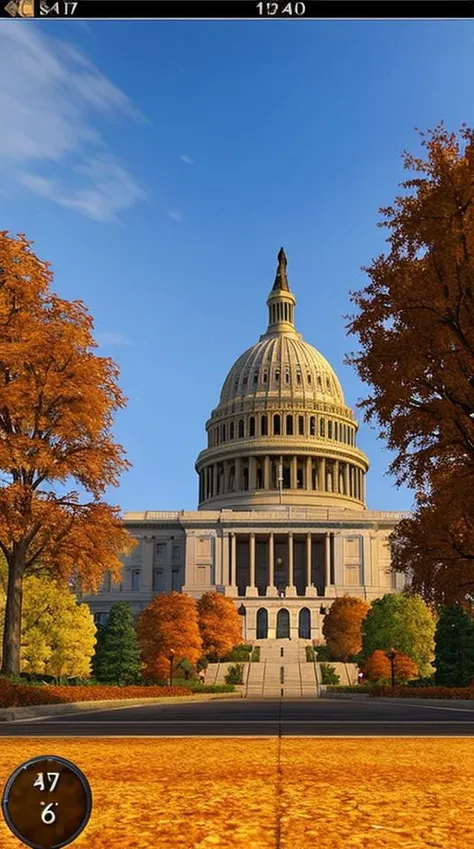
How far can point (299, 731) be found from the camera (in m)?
17.3

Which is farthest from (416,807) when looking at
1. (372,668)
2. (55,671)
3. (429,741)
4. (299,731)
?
(372,668)

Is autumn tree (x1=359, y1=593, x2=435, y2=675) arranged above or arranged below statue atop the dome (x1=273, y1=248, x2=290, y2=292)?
below

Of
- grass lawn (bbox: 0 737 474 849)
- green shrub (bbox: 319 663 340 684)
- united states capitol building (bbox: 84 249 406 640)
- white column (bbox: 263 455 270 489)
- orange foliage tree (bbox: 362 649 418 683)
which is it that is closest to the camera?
grass lawn (bbox: 0 737 474 849)

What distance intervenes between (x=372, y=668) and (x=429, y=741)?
64211mm

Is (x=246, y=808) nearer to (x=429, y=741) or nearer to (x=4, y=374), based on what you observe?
(x=429, y=741)

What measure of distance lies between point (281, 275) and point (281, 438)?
45028 millimetres

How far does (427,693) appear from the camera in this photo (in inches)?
1849

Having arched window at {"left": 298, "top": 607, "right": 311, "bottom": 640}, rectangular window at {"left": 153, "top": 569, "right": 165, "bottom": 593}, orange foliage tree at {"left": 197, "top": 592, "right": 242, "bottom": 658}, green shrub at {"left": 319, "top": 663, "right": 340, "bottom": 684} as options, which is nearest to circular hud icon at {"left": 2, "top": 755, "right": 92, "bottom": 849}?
green shrub at {"left": 319, "top": 663, "right": 340, "bottom": 684}

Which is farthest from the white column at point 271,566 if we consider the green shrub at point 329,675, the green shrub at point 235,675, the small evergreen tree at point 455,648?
the small evergreen tree at point 455,648

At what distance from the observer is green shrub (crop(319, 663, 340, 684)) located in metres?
78.5

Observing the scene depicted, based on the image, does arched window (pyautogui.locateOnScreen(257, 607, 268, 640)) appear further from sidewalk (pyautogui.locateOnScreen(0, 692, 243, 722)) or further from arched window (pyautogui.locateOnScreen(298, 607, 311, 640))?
sidewalk (pyautogui.locateOnScreen(0, 692, 243, 722))

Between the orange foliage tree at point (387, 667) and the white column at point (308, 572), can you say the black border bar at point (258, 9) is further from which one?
the white column at point (308, 572)

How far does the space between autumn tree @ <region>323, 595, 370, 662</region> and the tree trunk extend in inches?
2656

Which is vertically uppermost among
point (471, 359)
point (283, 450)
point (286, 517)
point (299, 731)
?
point (283, 450)
